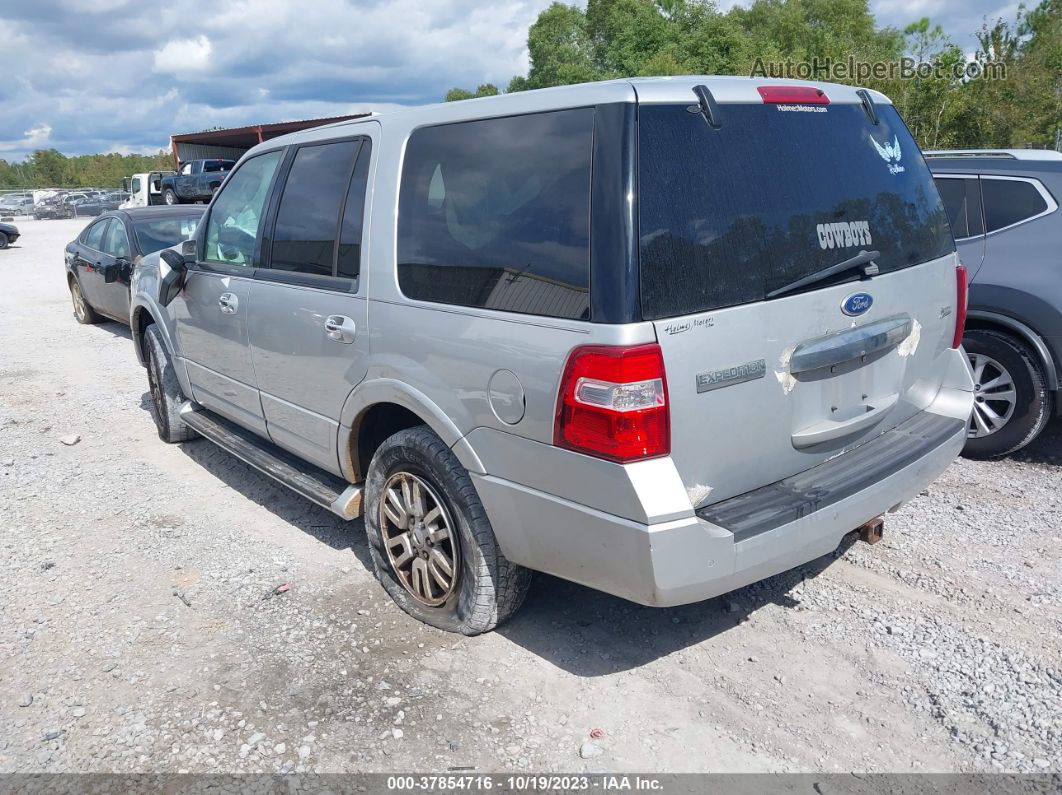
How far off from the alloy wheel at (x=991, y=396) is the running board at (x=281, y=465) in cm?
390

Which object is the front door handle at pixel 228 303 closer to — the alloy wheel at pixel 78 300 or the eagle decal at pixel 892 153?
the eagle decal at pixel 892 153

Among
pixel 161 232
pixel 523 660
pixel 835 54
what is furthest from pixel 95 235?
pixel 835 54

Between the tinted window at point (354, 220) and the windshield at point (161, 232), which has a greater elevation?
the tinted window at point (354, 220)

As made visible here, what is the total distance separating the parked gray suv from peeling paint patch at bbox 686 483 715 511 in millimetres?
3353

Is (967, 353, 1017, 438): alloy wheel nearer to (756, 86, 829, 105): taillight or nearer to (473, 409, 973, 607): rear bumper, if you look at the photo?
(473, 409, 973, 607): rear bumper

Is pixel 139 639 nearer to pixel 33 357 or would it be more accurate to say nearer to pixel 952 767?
pixel 952 767

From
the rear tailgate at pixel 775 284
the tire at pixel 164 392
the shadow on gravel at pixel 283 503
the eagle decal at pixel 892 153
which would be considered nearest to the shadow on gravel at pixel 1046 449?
the rear tailgate at pixel 775 284

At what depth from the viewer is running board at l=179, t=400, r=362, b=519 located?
388 centimetres

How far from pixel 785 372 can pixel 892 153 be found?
1.25 m

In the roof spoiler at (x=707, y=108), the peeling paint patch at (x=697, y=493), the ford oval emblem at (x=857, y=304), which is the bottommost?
the peeling paint patch at (x=697, y=493)

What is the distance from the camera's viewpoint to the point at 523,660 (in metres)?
3.33

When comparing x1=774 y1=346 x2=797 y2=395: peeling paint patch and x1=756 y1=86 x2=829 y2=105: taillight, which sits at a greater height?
x1=756 y1=86 x2=829 y2=105: taillight

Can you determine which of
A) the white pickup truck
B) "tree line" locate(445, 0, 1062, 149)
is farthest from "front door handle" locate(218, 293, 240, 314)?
the white pickup truck

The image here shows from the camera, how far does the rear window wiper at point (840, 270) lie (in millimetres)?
2794
